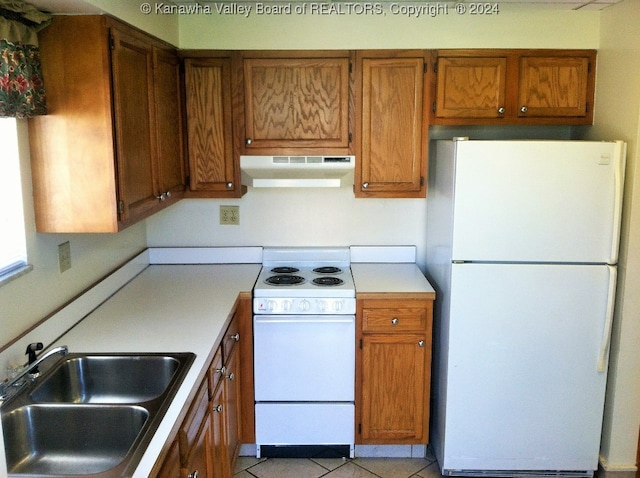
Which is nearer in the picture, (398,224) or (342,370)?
(342,370)

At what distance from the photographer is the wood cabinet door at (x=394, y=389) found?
2932 millimetres

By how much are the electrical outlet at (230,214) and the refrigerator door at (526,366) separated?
1.36 meters

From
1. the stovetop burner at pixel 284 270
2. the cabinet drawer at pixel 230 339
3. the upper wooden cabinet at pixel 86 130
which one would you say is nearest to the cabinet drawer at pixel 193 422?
the cabinet drawer at pixel 230 339

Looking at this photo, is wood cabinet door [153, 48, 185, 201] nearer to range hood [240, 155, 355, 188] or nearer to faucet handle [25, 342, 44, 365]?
range hood [240, 155, 355, 188]

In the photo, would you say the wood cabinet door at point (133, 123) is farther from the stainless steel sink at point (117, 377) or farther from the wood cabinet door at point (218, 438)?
the wood cabinet door at point (218, 438)

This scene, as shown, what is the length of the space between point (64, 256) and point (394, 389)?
167cm

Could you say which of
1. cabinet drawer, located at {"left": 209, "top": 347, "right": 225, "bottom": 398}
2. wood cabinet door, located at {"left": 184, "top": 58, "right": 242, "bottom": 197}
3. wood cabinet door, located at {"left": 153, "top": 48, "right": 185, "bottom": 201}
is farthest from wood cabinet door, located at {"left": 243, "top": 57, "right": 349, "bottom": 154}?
cabinet drawer, located at {"left": 209, "top": 347, "right": 225, "bottom": 398}

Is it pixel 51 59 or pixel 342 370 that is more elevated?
pixel 51 59

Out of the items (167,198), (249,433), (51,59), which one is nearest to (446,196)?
(167,198)

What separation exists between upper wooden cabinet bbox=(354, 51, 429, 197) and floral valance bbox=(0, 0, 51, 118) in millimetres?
1554

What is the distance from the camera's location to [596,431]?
2814 millimetres

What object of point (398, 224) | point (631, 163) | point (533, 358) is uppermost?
point (631, 163)

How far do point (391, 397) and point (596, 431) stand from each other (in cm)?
98

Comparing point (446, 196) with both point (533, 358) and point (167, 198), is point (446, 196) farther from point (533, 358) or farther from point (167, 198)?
point (167, 198)
